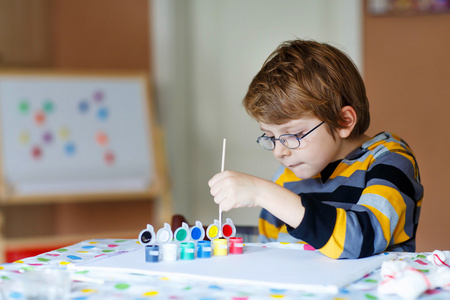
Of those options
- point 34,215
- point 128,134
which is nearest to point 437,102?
point 128,134

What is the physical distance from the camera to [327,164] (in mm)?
1295

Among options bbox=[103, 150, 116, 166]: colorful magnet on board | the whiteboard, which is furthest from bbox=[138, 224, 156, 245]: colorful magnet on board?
bbox=[103, 150, 116, 166]: colorful magnet on board

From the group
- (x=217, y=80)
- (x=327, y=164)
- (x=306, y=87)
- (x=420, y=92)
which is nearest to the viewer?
(x=306, y=87)

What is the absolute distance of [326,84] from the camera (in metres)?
1.20

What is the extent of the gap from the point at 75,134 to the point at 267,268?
2226 mm

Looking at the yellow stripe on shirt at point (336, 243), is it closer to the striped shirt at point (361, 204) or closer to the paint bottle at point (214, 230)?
the striped shirt at point (361, 204)

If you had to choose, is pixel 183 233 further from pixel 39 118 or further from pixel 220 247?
pixel 39 118

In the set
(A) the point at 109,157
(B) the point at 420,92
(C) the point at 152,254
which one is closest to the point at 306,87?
(C) the point at 152,254

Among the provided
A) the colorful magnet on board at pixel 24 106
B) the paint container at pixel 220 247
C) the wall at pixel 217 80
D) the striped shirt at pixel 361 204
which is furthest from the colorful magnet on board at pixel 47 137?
the paint container at pixel 220 247

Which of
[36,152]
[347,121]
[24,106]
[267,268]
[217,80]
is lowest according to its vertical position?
[267,268]

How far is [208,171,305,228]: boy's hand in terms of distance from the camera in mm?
990

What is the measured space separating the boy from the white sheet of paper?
0.16 ft

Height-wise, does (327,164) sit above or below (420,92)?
below

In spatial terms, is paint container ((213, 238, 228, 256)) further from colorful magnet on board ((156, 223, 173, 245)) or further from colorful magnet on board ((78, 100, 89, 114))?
colorful magnet on board ((78, 100, 89, 114))
